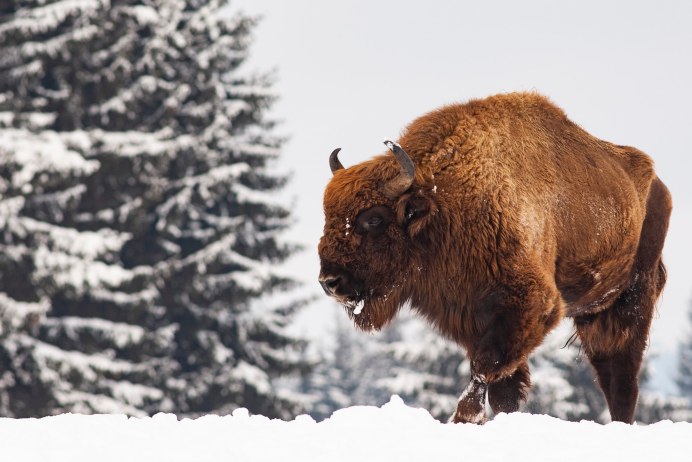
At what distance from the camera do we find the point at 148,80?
25.5 meters

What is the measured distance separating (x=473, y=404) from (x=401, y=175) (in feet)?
5.45

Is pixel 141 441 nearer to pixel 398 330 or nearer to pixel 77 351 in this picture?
pixel 77 351

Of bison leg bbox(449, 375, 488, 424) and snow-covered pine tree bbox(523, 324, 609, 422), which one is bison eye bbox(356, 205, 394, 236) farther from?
snow-covered pine tree bbox(523, 324, 609, 422)

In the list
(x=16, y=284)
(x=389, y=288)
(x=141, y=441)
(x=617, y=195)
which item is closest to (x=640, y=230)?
(x=617, y=195)

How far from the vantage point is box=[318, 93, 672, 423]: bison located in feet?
22.2

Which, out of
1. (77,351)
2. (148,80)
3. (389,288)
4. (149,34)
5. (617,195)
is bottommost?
(389,288)

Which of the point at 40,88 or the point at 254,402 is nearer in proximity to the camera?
the point at 40,88

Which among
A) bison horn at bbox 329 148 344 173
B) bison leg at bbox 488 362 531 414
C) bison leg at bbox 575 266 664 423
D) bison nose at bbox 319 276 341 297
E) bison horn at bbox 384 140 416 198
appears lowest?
bison leg at bbox 488 362 531 414

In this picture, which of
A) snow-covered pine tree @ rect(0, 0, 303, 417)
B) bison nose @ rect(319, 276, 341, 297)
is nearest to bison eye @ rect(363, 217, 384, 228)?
bison nose @ rect(319, 276, 341, 297)

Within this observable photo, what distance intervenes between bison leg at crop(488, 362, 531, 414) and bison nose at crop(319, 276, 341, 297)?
1.30m

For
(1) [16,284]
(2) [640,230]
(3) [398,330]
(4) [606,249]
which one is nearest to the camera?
(4) [606,249]

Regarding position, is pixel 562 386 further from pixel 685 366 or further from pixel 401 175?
pixel 685 366

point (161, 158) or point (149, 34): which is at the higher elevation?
point (149, 34)

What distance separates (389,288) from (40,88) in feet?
60.4
